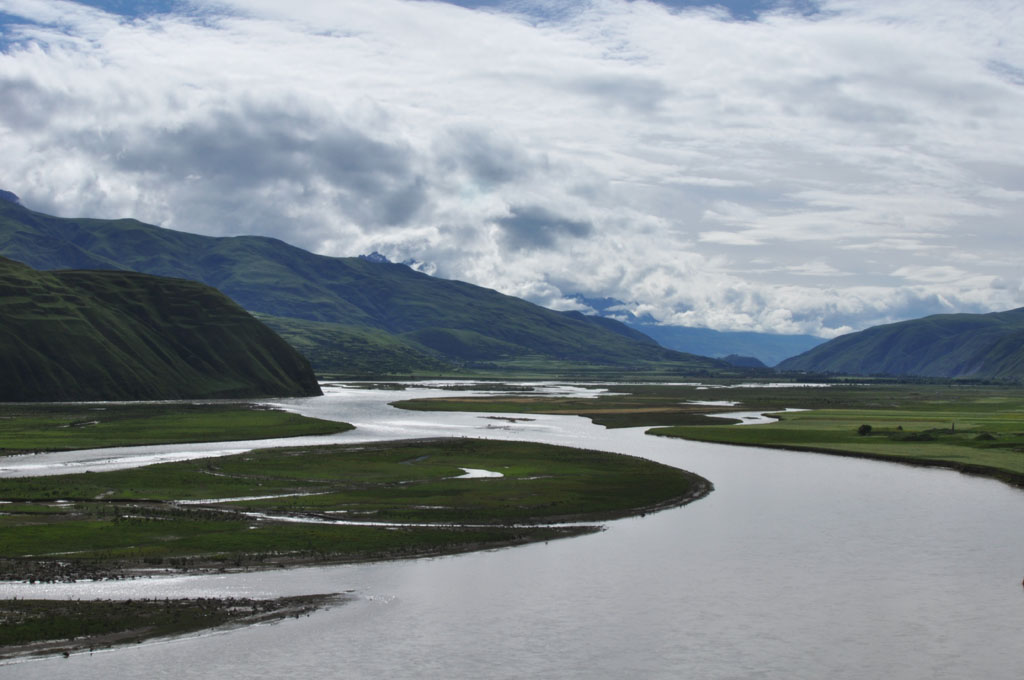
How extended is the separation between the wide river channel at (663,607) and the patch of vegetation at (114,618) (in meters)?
1.07

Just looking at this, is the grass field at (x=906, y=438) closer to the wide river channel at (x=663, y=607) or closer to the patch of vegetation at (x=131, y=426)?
the wide river channel at (x=663, y=607)

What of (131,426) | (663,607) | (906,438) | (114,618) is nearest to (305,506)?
(114,618)

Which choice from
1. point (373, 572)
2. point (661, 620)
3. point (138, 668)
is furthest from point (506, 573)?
point (138, 668)

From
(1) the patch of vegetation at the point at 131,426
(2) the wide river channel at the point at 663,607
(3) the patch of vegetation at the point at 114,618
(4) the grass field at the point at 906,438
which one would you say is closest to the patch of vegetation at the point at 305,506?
(2) the wide river channel at the point at 663,607

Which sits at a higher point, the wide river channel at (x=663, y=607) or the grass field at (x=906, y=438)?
the grass field at (x=906, y=438)

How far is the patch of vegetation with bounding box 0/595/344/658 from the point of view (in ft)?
129

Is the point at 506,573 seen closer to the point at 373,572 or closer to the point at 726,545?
the point at 373,572

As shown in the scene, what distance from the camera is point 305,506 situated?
73562 millimetres

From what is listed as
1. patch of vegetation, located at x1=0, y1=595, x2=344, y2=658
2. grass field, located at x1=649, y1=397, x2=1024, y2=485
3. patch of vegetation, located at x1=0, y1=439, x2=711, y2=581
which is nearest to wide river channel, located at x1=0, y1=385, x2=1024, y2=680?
patch of vegetation, located at x1=0, y1=595, x2=344, y2=658

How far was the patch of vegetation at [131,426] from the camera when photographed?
395 ft

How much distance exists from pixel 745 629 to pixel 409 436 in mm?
95720

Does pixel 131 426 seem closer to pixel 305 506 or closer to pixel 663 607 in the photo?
pixel 305 506

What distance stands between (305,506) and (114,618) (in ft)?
102

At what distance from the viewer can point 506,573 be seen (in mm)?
54844
